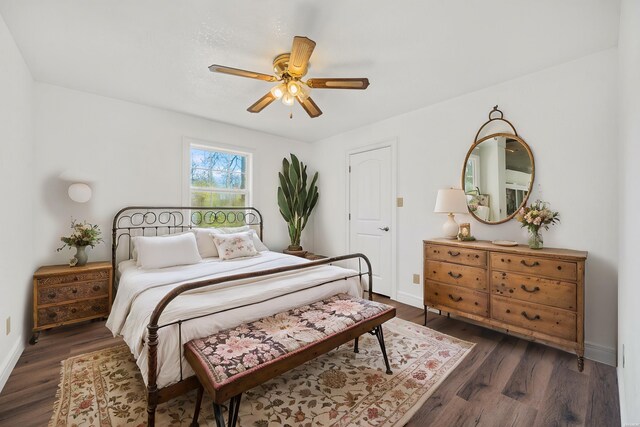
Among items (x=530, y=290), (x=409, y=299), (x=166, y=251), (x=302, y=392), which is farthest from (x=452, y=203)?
(x=166, y=251)

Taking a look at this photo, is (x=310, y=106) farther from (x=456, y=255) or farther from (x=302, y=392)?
(x=302, y=392)

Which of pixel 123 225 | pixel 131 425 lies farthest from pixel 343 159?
pixel 131 425

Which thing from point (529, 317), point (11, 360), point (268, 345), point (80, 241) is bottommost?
point (11, 360)

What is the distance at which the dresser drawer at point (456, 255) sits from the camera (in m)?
2.58

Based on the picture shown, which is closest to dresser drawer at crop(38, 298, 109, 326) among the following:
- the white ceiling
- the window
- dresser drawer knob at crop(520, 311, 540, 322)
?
the window

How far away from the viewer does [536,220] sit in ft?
7.82

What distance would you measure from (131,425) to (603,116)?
4.03 meters

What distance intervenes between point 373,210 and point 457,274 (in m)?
1.63

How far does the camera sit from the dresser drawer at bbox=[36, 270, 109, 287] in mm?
2588

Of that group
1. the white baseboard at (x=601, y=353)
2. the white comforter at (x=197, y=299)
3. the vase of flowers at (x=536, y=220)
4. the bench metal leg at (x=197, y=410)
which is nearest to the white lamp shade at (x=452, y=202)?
the vase of flowers at (x=536, y=220)

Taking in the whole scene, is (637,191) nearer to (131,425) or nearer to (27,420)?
(131,425)

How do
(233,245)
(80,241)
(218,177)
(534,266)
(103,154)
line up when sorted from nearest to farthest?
(534,266), (80,241), (103,154), (233,245), (218,177)

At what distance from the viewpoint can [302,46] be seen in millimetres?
1817

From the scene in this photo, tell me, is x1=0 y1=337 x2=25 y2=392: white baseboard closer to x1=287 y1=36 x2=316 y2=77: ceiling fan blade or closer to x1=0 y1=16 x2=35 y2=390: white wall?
x1=0 y1=16 x2=35 y2=390: white wall
